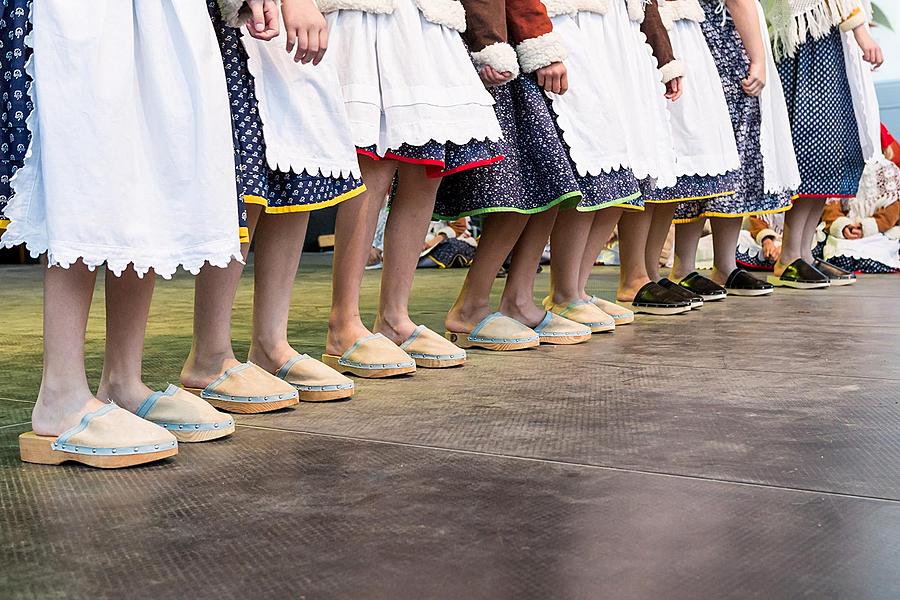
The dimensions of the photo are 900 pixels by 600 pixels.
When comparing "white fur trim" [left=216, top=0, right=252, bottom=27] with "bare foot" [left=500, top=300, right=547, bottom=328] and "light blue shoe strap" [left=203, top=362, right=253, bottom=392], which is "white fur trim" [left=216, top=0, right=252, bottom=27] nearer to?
"light blue shoe strap" [left=203, top=362, right=253, bottom=392]

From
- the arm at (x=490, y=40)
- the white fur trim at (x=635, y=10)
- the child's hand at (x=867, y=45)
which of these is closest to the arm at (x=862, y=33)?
the child's hand at (x=867, y=45)

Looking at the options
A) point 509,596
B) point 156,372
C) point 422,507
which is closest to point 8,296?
point 156,372

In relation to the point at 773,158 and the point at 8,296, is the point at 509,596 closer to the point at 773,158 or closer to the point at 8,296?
the point at 773,158

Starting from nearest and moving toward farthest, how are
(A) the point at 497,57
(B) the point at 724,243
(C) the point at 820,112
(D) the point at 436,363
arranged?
(D) the point at 436,363 → (A) the point at 497,57 → (B) the point at 724,243 → (C) the point at 820,112

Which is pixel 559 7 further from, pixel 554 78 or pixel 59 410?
pixel 59 410

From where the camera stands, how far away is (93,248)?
4.16ft

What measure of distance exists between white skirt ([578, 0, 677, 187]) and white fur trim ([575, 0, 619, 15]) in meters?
0.02

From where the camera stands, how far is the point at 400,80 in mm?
1971

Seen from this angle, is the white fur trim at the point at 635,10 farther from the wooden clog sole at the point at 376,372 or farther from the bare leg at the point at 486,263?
the wooden clog sole at the point at 376,372

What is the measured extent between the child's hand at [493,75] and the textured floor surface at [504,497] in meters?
0.64

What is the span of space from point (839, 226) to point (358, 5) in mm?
4134

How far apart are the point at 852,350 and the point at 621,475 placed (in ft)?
4.36

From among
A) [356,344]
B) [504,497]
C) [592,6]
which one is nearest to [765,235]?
[592,6]

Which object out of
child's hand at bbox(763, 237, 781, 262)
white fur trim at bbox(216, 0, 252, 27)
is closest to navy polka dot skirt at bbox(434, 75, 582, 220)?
white fur trim at bbox(216, 0, 252, 27)
